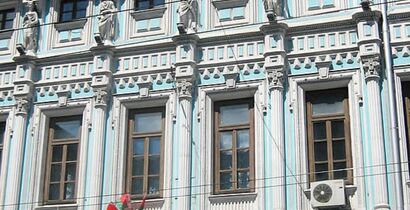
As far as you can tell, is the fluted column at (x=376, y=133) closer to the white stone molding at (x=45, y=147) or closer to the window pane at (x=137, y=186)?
the window pane at (x=137, y=186)

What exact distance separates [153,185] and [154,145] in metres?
1.10

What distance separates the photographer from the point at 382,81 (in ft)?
60.3

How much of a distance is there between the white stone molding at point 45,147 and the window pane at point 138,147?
1.25m

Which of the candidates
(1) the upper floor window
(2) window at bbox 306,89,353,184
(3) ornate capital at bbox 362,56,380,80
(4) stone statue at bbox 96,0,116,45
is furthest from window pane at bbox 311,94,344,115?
(4) stone statue at bbox 96,0,116,45

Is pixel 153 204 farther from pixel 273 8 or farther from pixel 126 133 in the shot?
pixel 273 8

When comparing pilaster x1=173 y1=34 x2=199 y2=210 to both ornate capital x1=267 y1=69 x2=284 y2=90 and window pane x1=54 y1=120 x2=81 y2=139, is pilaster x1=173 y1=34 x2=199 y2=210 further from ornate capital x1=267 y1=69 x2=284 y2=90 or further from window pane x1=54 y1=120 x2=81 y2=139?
window pane x1=54 y1=120 x2=81 y2=139

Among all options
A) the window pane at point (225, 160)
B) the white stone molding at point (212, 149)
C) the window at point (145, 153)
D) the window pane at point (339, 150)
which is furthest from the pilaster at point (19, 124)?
the window pane at point (339, 150)

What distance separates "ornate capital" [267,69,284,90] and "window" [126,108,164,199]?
3.10m

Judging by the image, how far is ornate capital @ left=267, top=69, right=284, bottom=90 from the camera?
1889cm

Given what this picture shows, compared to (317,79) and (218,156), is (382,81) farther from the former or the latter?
(218,156)

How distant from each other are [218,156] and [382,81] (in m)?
4.43

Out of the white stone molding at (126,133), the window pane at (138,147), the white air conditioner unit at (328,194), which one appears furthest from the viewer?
the window pane at (138,147)

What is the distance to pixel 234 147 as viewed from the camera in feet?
62.8

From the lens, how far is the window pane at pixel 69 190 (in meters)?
20.0
